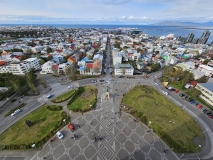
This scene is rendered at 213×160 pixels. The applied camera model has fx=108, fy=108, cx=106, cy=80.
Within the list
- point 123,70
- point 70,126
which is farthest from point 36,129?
point 123,70

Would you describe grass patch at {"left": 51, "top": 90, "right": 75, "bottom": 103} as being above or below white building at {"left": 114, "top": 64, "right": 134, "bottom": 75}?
below

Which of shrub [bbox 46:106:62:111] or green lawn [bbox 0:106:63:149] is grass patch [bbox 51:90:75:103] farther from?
green lawn [bbox 0:106:63:149]

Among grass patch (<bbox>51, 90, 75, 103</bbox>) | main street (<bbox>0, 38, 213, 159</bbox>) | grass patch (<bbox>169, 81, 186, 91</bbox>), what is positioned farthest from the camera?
grass patch (<bbox>169, 81, 186, 91</bbox>)

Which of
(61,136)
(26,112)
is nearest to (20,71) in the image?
(26,112)

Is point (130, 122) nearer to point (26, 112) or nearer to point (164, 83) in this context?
point (164, 83)

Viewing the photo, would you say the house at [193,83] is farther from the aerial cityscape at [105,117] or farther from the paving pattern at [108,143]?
the paving pattern at [108,143]

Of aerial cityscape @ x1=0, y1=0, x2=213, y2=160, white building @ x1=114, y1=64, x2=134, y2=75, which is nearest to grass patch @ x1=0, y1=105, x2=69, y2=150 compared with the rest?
aerial cityscape @ x1=0, y1=0, x2=213, y2=160

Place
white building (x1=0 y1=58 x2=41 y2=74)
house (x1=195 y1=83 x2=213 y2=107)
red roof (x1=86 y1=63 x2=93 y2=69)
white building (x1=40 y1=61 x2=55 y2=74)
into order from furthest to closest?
red roof (x1=86 y1=63 x2=93 y2=69) → white building (x1=40 y1=61 x2=55 y2=74) → white building (x1=0 y1=58 x2=41 y2=74) → house (x1=195 y1=83 x2=213 y2=107)

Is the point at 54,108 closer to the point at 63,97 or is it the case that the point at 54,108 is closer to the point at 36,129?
the point at 63,97
